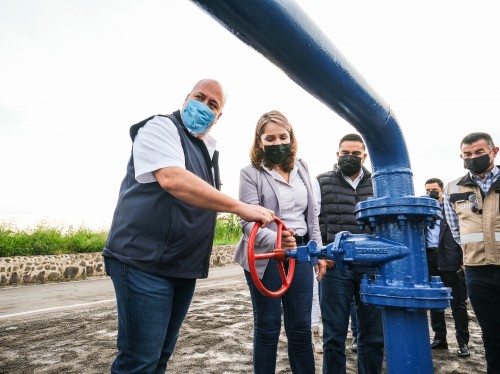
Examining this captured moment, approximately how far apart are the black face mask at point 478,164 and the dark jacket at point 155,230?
2.42 m

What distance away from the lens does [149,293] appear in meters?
1.46

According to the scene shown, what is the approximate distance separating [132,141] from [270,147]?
0.94 metres

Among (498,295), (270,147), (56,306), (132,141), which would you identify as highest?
(270,147)

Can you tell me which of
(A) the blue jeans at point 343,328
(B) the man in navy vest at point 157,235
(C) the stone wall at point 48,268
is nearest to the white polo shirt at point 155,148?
(B) the man in navy vest at point 157,235

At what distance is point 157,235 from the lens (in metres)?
1.50

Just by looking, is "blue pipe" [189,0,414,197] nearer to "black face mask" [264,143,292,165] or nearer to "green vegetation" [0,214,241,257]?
"black face mask" [264,143,292,165]

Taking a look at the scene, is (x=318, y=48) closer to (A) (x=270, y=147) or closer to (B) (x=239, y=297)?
(A) (x=270, y=147)

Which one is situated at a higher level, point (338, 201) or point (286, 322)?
point (338, 201)

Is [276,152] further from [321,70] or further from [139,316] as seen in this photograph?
[321,70]

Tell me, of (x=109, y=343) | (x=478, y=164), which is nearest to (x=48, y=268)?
(x=109, y=343)

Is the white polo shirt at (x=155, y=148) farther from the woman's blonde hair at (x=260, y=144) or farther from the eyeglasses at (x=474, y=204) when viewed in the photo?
the eyeglasses at (x=474, y=204)

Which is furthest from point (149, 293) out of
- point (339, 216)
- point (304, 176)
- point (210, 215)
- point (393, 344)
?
point (339, 216)

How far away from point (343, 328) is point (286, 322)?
0.51 metres

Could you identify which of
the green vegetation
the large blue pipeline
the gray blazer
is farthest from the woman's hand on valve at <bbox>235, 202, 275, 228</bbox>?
the green vegetation
